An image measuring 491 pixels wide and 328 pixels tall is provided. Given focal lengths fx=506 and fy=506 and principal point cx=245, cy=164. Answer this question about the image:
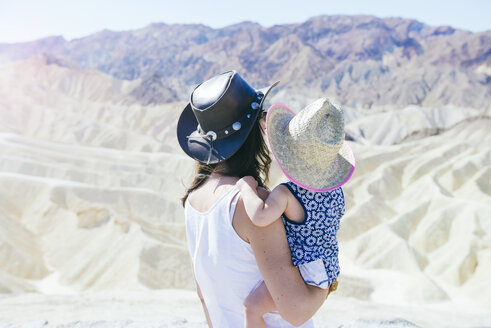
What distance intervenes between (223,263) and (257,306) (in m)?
0.25

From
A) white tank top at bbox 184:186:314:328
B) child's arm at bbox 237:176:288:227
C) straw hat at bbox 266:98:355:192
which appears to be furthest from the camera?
straw hat at bbox 266:98:355:192

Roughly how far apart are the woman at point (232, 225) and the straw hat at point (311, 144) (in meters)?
0.12

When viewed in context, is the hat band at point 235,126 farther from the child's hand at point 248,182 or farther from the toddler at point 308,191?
the child's hand at point 248,182

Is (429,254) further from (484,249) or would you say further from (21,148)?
(21,148)

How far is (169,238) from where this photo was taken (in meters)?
29.3

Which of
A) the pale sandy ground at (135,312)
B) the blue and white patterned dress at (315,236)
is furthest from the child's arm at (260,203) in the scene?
the pale sandy ground at (135,312)

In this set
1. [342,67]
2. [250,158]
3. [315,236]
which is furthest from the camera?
[342,67]

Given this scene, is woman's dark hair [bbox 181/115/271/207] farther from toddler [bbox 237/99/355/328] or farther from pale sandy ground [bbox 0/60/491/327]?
pale sandy ground [bbox 0/60/491/327]

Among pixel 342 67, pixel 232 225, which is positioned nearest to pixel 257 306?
pixel 232 225

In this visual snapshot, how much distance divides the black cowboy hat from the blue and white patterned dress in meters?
0.34

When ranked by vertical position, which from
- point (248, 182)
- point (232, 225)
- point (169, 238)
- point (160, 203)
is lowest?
point (160, 203)

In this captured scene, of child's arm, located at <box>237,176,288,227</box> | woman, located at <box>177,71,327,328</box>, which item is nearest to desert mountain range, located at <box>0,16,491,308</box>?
woman, located at <box>177,71,327,328</box>

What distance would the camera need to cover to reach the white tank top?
2275 millimetres

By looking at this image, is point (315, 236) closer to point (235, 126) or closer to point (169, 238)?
point (235, 126)
